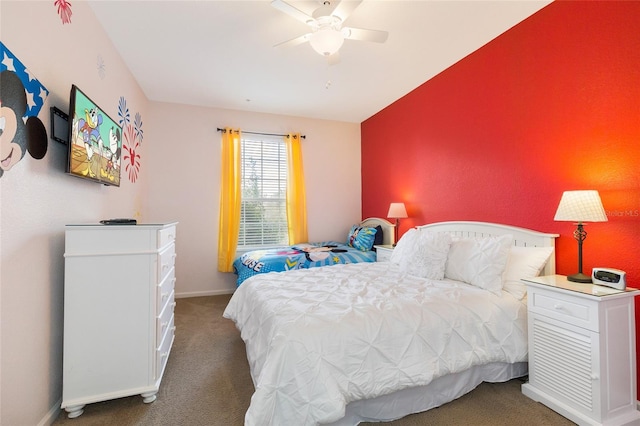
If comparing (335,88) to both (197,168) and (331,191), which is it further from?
(197,168)

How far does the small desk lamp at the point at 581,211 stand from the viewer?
1.69 m

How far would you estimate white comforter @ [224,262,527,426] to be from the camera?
1.36m

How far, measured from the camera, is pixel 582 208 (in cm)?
173

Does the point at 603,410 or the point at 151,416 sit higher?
the point at 603,410

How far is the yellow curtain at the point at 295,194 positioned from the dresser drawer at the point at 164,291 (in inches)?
93.6

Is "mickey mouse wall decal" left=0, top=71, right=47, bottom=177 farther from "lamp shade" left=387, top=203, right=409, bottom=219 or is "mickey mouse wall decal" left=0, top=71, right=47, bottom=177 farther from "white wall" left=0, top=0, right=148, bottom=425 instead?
"lamp shade" left=387, top=203, right=409, bottom=219

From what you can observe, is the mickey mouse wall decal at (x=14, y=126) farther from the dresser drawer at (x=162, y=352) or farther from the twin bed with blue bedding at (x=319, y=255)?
the twin bed with blue bedding at (x=319, y=255)

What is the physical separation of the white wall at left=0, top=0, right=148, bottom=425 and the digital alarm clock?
3.12m

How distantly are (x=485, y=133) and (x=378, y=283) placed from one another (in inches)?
70.3

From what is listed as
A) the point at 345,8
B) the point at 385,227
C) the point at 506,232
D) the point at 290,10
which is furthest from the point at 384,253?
the point at 290,10

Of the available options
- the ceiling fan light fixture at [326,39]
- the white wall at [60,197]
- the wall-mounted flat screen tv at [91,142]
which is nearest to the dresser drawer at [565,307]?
the ceiling fan light fixture at [326,39]

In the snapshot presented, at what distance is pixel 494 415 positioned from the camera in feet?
5.57

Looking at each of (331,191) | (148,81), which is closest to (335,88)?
(331,191)

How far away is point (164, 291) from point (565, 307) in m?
2.61
